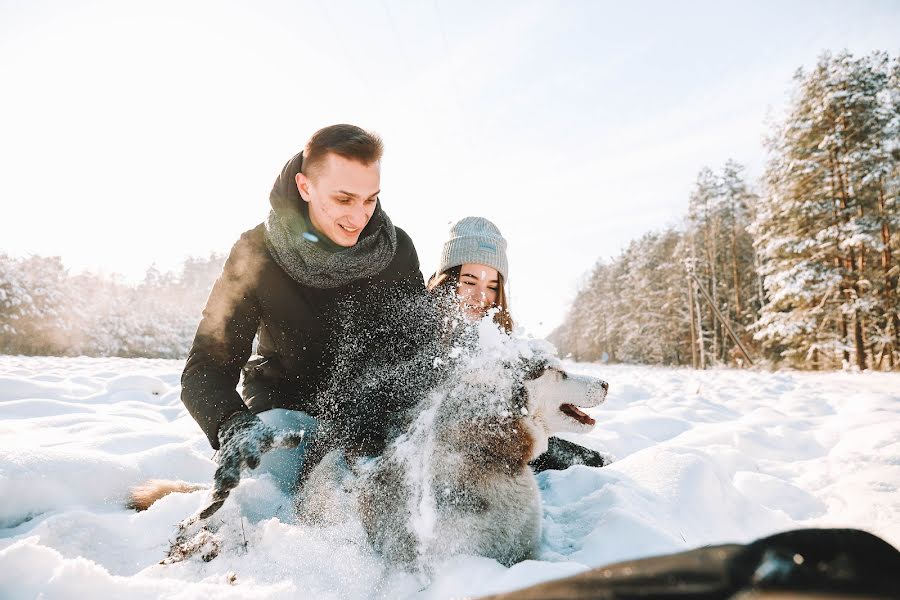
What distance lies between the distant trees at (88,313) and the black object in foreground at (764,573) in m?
14.9

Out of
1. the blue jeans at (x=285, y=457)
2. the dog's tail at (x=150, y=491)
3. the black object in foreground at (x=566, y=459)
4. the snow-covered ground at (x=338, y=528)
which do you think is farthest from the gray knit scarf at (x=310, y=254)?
the black object in foreground at (x=566, y=459)

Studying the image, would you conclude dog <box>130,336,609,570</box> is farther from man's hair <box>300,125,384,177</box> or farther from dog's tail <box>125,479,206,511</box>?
man's hair <box>300,125,384,177</box>

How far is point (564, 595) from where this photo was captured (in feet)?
2.45

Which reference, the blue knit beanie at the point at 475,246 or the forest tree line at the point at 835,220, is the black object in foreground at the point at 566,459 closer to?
the blue knit beanie at the point at 475,246

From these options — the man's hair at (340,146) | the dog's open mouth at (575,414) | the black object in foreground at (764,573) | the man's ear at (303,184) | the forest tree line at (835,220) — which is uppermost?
the forest tree line at (835,220)

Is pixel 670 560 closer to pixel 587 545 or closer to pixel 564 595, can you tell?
pixel 564 595

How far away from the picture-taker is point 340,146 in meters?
2.74

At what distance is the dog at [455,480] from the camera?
214 centimetres

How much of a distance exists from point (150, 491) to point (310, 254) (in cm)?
173

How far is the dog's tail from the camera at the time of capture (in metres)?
2.50

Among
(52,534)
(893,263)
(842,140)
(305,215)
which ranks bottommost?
(52,534)

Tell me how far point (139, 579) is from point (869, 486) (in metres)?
4.39

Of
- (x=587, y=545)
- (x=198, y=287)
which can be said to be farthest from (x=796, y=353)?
(x=198, y=287)

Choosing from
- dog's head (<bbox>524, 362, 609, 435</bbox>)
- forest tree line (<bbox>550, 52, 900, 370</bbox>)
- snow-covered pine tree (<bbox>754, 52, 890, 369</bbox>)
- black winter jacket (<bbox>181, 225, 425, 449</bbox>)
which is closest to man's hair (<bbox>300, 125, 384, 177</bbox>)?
black winter jacket (<bbox>181, 225, 425, 449</bbox>)
